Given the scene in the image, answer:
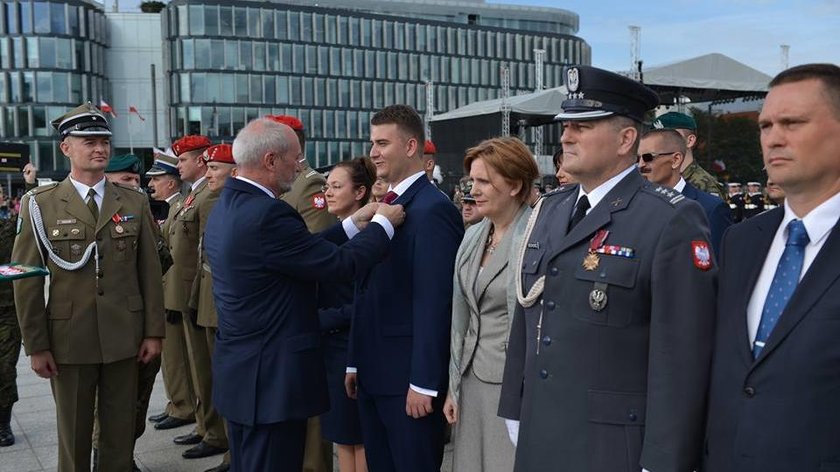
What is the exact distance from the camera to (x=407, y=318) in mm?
3508

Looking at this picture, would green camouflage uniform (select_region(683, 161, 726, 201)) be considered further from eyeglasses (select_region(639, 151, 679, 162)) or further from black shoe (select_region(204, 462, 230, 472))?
black shoe (select_region(204, 462, 230, 472))

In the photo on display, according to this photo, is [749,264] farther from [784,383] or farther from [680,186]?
[680,186]

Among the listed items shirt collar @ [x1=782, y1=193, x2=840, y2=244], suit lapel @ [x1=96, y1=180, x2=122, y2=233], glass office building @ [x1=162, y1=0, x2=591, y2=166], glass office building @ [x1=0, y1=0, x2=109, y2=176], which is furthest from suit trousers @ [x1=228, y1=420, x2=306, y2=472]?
glass office building @ [x1=0, y1=0, x2=109, y2=176]

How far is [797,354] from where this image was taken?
5.99 ft

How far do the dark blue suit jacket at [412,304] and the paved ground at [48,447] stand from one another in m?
1.86

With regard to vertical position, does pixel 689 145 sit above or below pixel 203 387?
above

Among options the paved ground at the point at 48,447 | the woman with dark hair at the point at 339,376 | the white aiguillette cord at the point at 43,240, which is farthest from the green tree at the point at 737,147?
the white aiguillette cord at the point at 43,240

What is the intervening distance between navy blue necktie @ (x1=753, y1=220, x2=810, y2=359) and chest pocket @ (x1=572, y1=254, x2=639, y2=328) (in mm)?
394

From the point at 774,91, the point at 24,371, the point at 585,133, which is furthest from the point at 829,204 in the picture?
the point at 24,371

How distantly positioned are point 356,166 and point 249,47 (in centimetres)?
5630

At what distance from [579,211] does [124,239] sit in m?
2.95

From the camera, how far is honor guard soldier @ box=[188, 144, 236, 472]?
5.34 m

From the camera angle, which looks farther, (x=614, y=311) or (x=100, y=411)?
(x=100, y=411)

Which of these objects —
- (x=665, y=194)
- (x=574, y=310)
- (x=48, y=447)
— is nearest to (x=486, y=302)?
(x=574, y=310)
